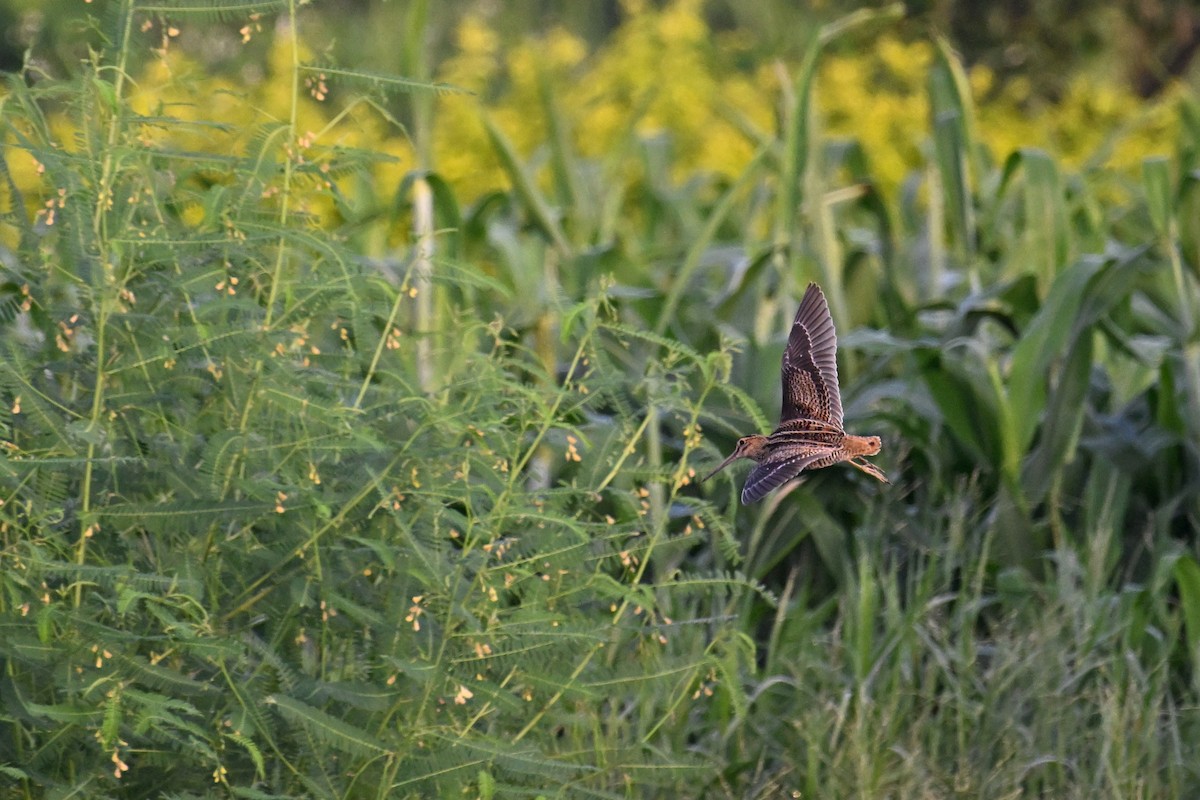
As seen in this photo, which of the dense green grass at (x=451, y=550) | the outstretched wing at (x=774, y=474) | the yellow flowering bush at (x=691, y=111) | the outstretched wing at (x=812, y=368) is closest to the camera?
the outstretched wing at (x=774, y=474)

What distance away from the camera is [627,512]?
2.48 metres

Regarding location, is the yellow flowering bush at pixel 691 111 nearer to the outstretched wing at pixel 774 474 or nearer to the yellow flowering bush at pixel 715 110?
the yellow flowering bush at pixel 715 110

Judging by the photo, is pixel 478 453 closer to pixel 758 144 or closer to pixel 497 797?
pixel 497 797

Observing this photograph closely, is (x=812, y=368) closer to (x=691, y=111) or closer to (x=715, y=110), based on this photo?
(x=715, y=110)

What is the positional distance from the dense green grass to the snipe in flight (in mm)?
262

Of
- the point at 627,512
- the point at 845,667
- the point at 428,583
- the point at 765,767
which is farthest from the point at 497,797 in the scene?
the point at 845,667

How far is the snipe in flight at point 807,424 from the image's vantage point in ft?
5.36

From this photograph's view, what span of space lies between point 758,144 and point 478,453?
2.05 metres

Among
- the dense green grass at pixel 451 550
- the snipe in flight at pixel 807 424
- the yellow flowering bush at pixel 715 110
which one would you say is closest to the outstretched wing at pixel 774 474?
the snipe in flight at pixel 807 424

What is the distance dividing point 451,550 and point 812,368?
0.60m

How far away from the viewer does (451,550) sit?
2.12 metres

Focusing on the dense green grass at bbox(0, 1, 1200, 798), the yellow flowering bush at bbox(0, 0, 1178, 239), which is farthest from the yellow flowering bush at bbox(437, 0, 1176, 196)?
the dense green grass at bbox(0, 1, 1200, 798)

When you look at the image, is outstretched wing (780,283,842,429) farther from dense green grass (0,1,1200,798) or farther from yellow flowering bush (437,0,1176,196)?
yellow flowering bush (437,0,1176,196)

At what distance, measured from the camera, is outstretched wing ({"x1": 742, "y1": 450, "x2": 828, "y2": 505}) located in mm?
1573
